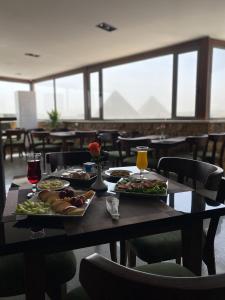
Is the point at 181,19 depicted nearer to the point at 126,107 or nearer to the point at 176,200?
the point at 126,107

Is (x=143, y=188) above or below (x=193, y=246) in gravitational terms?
above

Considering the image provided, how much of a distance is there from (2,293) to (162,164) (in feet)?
4.30

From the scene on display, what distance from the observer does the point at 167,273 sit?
1070 millimetres

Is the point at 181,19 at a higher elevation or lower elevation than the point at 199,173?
higher

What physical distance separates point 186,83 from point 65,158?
3.84 meters

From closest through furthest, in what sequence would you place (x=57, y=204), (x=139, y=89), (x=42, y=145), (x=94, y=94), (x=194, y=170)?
(x=57, y=204)
(x=194, y=170)
(x=42, y=145)
(x=139, y=89)
(x=94, y=94)

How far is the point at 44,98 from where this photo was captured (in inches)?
364

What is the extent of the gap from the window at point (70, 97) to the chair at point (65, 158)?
18.6 ft

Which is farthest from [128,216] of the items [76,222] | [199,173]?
[199,173]

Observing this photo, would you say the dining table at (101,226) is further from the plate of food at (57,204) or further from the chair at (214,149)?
the chair at (214,149)

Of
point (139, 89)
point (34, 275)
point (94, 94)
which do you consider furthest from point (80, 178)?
point (94, 94)

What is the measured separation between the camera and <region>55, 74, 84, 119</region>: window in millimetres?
7648

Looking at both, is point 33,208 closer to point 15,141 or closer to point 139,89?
point 139,89

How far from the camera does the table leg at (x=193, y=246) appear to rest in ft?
3.82
